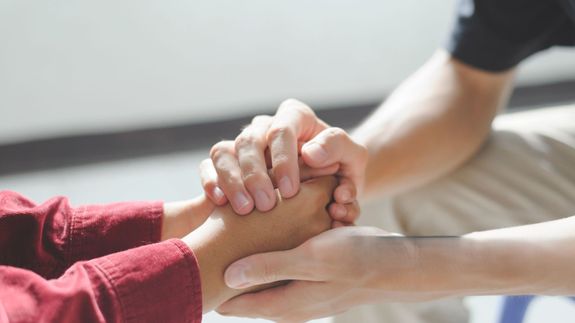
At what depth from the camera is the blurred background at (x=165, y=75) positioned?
72.9 inches

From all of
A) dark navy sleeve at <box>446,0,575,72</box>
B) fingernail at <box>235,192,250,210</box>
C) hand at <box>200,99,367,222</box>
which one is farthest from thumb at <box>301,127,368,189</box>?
dark navy sleeve at <box>446,0,575,72</box>

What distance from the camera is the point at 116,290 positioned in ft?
2.10

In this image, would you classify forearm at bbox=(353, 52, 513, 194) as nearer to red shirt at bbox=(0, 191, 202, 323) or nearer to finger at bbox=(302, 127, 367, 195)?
finger at bbox=(302, 127, 367, 195)

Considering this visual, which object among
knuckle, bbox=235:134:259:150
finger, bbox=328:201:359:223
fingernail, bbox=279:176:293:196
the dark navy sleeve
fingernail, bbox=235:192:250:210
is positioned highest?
the dark navy sleeve

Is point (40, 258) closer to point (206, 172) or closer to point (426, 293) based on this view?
point (206, 172)

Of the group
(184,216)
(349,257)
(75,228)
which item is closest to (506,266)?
(349,257)

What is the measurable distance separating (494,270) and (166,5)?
1444 millimetres

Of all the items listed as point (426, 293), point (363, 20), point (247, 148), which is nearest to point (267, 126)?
point (247, 148)

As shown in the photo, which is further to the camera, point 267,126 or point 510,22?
point 510,22

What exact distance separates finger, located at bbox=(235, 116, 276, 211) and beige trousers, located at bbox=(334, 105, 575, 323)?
0.28m

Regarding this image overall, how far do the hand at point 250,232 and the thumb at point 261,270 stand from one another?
0.07ft

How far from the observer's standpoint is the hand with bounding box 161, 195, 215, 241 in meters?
0.85

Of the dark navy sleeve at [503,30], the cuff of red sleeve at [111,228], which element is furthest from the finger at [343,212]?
the dark navy sleeve at [503,30]

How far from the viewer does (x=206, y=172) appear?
2.82ft
